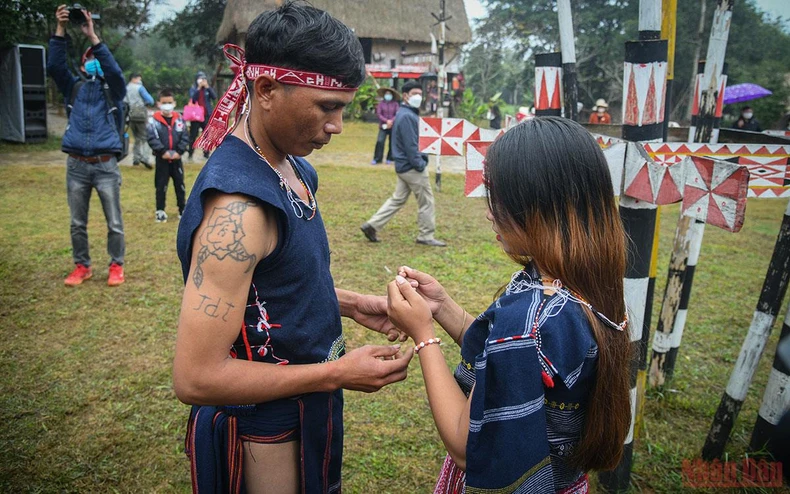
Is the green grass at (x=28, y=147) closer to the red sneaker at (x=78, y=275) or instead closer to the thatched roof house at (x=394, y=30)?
the red sneaker at (x=78, y=275)

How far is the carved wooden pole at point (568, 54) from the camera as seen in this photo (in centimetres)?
308

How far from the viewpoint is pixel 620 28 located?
32281mm

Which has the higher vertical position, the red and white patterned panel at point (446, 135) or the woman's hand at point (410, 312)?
the red and white patterned panel at point (446, 135)

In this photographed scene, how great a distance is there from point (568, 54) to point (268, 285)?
2.51 m

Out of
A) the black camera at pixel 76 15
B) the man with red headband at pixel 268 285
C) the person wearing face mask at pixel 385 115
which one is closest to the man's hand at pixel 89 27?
the black camera at pixel 76 15

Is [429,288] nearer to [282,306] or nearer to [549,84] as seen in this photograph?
[282,306]

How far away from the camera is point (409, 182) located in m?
7.61

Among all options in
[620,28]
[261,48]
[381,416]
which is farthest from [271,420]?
[620,28]

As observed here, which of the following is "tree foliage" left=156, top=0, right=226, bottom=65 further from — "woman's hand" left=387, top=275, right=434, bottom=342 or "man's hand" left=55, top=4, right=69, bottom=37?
"woman's hand" left=387, top=275, right=434, bottom=342

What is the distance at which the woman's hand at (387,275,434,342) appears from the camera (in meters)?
1.59

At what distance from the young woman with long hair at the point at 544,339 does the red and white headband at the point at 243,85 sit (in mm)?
553

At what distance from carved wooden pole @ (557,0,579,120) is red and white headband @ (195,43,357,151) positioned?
1939 millimetres

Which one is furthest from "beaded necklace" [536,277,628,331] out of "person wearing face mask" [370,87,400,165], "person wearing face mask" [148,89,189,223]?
"person wearing face mask" [370,87,400,165]

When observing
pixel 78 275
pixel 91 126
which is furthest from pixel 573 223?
pixel 78 275
